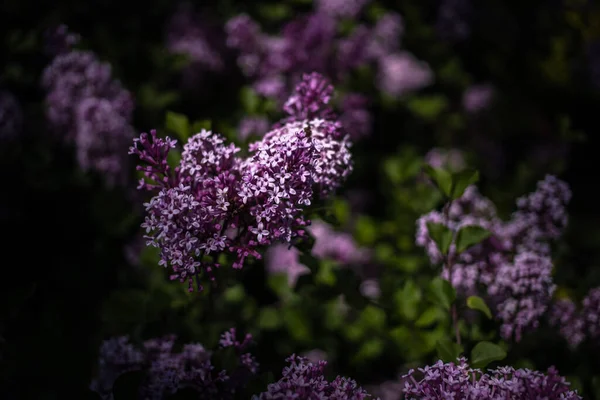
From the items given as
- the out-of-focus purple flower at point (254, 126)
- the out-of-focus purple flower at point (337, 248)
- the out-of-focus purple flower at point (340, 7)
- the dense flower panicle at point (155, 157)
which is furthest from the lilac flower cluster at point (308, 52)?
the dense flower panicle at point (155, 157)

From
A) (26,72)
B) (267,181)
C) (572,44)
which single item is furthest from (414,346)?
(572,44)

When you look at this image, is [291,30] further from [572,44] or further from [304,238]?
[572,44]

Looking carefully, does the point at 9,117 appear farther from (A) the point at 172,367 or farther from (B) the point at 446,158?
(B) the point at 446,158

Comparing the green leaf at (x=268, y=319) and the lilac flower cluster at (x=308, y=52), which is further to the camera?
the lilac flower cluster at (x=308, y=52)

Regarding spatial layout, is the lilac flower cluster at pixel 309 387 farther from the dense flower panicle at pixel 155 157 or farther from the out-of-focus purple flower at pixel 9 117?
the out-of-focus purple flower at pixel 9 117

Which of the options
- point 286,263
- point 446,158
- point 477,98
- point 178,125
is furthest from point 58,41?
point 477,98
